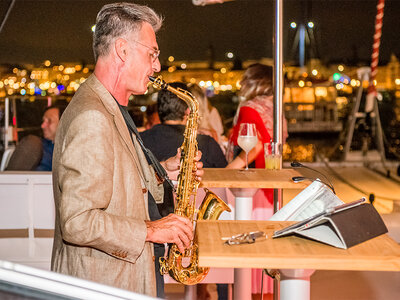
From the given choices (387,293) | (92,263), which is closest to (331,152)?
(387,293)

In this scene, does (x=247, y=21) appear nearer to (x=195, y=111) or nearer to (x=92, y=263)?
(x=195, y=111)

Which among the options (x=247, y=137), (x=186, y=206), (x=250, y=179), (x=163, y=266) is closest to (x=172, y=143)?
(x=247, y=137)

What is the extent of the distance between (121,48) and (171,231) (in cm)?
67

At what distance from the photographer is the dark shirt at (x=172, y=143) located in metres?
3.85

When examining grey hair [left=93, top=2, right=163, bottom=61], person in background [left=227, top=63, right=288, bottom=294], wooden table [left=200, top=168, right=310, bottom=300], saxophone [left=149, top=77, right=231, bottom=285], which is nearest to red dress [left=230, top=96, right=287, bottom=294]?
person in background [left=227, top=63, right=288, bottom=294]

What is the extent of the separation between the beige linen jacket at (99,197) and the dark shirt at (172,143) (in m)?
1.78

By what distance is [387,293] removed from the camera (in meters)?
4.62

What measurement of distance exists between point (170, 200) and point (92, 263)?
0.74 metres

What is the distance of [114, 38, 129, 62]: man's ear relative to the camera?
201cm

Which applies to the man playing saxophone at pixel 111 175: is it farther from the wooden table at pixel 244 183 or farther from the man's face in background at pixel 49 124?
the man's face in background at pixel 49 124

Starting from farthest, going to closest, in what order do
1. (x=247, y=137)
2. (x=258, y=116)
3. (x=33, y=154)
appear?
(x=33, y=154), (x=258, y=116), (x=247, y=137)

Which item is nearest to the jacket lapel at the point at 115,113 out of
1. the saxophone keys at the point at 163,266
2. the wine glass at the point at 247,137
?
the saxophone keys at the point at 163,266

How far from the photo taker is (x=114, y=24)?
2.02m

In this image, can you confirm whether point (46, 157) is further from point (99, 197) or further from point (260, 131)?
point (99, 197)
